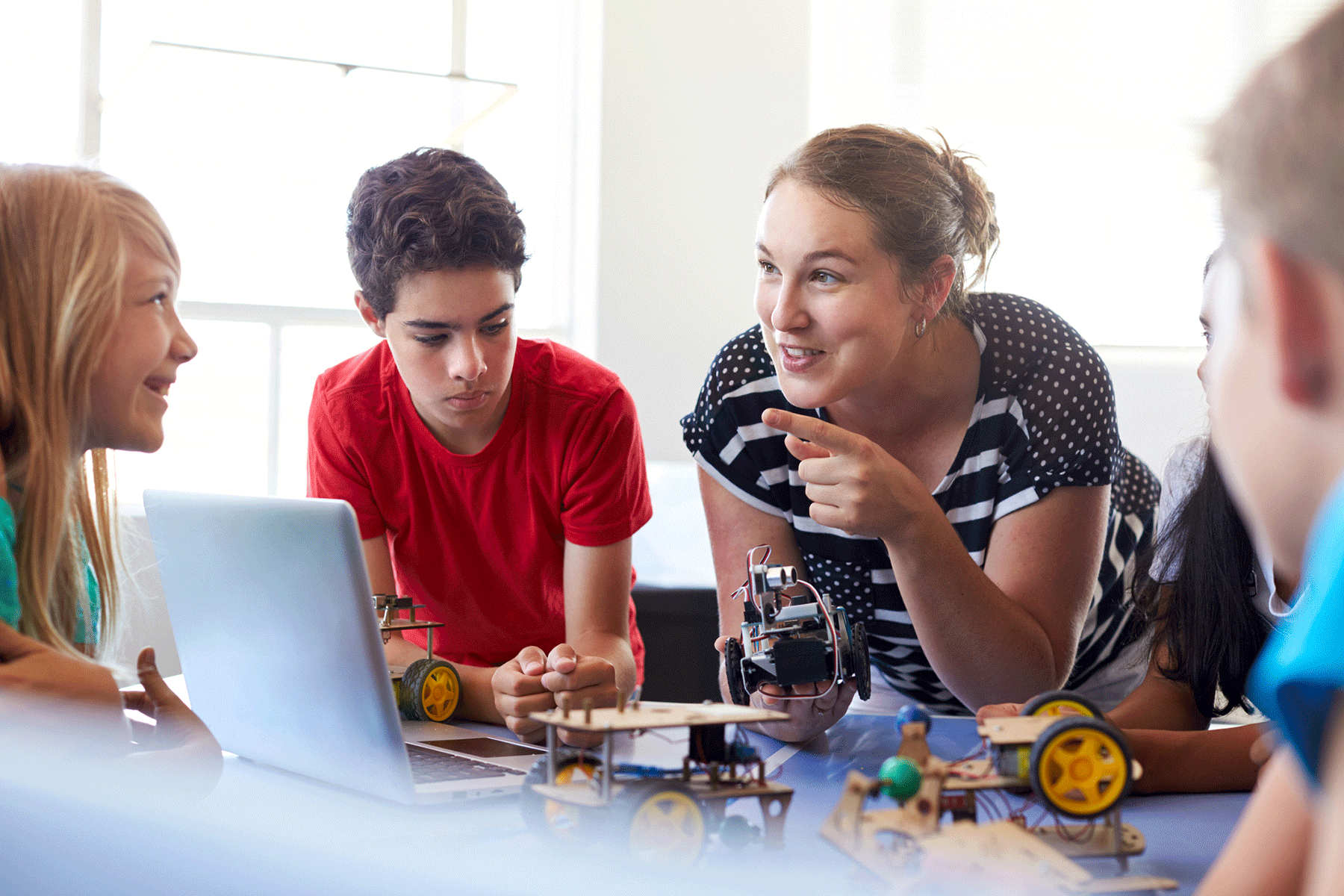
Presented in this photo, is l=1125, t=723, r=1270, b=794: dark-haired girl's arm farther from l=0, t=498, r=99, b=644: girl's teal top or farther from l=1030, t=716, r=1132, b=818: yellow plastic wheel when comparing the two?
l=0, t=498, r=99, b=644: girl's teal top

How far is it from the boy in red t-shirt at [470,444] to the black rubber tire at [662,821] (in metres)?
0.74

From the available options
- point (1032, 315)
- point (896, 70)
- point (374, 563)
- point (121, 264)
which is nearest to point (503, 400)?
point (374, 563)

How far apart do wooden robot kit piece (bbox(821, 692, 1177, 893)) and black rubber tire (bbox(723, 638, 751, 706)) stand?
383 millimetres

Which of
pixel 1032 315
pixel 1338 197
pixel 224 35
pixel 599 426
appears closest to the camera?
pixel 1338 197

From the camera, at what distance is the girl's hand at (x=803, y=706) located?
1061 millimetres

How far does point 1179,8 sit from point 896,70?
1018 millimetres

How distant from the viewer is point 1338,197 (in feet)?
1.08

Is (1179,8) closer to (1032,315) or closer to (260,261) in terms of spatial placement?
(1032,315)

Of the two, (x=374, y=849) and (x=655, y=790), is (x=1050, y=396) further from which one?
(x=374, y=849)

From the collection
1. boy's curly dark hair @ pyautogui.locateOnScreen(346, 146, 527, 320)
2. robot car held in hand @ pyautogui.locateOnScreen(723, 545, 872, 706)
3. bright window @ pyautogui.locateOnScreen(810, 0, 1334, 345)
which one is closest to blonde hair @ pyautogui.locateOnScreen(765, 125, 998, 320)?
boy's curly dark hair @ pyautogui.locateOnScreen(346, 146, 527, 320)

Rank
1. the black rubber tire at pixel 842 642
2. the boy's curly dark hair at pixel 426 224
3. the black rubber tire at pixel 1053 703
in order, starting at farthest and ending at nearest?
the boy's curly dark hair at pixel 426 224 → the black rubber tire at pixel 842 642 → the black rubber tire at pixel 1053 703

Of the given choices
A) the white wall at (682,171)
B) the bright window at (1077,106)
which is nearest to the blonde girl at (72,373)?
the white wall at (682,171)

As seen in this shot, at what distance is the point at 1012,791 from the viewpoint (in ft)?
2.34

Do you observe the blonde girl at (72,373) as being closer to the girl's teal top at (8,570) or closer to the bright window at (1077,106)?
the girl's teal top at (8,570)
